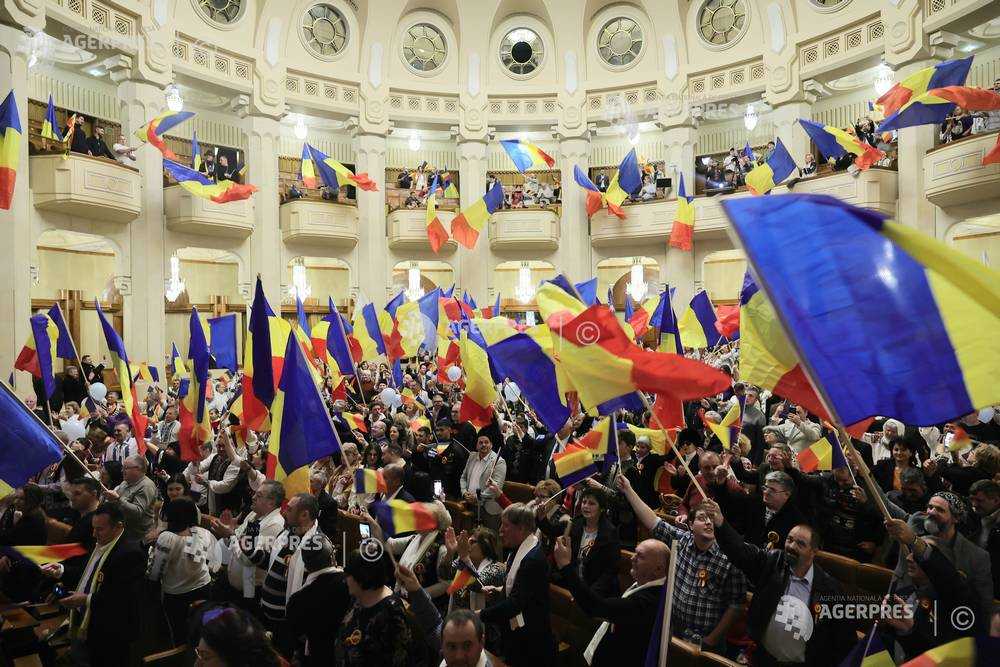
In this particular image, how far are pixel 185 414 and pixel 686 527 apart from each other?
206 inches

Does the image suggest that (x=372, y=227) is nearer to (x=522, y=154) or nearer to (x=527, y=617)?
(x=522, y=154)

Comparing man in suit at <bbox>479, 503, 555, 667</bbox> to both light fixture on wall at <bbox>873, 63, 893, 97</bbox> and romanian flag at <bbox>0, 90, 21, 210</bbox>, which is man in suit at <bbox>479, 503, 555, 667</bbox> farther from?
light fixture on wall at <bbox>873, 63, 893, 97</bbox>

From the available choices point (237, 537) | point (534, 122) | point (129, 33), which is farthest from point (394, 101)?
point (237, 537)

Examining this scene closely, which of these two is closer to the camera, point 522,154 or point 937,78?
point 937,78

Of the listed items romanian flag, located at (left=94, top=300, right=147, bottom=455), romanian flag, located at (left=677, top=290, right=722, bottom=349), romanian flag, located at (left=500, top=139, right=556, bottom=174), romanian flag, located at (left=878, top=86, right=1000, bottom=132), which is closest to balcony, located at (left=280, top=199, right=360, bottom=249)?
romanian flag, located at (left=500, top=139, right=556, bottom=174)

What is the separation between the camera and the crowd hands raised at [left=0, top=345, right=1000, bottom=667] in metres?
3.60

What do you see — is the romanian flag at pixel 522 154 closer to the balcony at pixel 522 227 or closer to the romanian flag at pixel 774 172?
the balcony at pixel 522 227

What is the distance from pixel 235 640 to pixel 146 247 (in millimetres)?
18275

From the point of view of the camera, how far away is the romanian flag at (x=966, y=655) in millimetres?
2361

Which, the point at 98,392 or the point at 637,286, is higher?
the point at 637,286

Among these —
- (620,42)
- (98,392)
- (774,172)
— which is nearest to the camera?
(98,392)

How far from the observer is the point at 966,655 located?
238 cm

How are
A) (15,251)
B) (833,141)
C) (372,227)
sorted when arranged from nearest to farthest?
(15,251) → (833,141) → (372,227)

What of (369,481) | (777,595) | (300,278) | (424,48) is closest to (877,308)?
(777,595)
